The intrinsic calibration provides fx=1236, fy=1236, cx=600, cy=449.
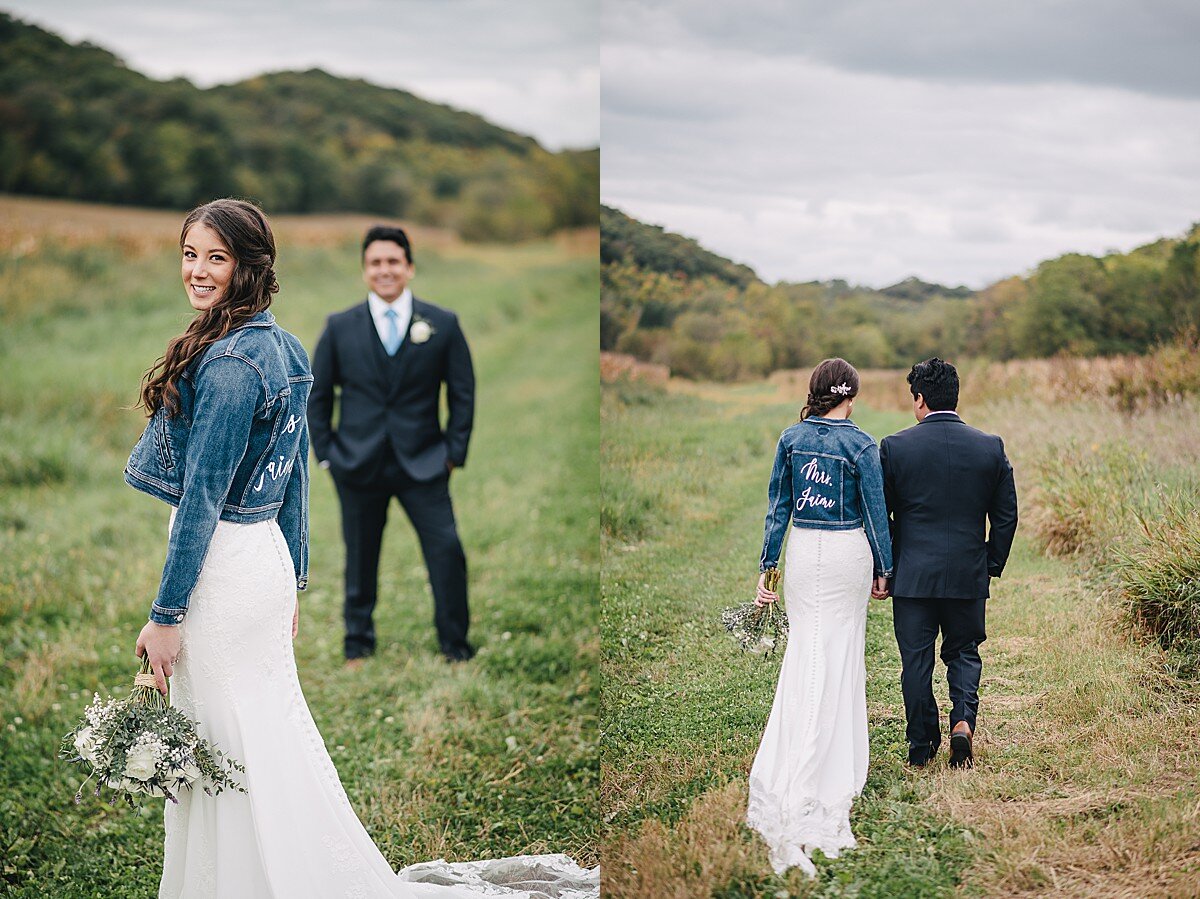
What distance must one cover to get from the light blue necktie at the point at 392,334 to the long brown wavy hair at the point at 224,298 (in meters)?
3.08

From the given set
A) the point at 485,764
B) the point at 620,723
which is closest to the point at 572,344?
the point at 485,764

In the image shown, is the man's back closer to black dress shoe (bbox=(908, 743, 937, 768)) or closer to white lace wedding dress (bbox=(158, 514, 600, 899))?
black dress shoe (bbox=(908, 743, 937, 768))

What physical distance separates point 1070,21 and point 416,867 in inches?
161

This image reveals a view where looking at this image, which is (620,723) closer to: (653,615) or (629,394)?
(653,615)

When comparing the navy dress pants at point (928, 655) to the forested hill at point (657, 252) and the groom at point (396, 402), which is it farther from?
the groom at point (396, 402)

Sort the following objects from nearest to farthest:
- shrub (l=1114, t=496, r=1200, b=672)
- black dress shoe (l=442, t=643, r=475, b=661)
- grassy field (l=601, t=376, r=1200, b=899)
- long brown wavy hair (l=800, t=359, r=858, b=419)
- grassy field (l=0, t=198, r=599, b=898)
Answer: grassy field (l=601, t=376, r=1200, b=899) → shrub (l=1114, t=496, r=1200, b=672) → long brown wavy hair (l=800, t=359, r=858, b=419) → grassy field (l=0, t=198, r=599, b=898) → black dress shoe (l=442, t=643, r=475, b=661)

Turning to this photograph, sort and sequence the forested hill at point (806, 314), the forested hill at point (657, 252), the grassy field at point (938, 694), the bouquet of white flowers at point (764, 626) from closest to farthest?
the grassy field at point (938, 694) < the bouquet of white flowers at point (764, 626) < the forested hill at point (806, 314) < the forested hill at point (657, 252)

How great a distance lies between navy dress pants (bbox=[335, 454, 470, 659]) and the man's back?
330 cm

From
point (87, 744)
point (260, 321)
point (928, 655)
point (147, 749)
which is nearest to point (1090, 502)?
point (928, 655)

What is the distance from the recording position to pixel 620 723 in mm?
4812

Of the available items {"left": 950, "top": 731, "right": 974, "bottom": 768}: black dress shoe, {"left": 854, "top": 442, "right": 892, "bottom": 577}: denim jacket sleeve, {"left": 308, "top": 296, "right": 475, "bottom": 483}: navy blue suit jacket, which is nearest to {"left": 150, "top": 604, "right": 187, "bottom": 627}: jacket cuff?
{"left": 854, "top": 442, "right": 892, "bottom": 577}: denim jacket sleeve

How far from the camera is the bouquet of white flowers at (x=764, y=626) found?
4609mm

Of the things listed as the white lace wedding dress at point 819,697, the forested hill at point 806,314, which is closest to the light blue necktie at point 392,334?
the forested hill at point 806,314

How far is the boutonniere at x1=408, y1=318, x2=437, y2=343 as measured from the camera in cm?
711
